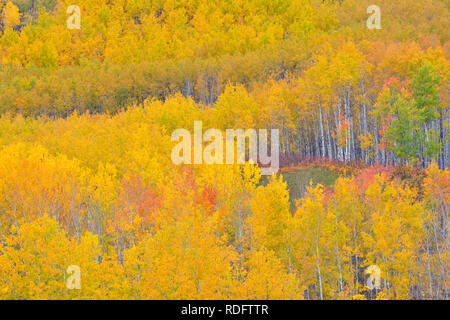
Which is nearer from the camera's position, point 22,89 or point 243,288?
point 243,288

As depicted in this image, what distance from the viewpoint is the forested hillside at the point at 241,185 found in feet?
94.1

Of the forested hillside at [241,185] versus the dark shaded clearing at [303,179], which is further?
the dark shaded clearing at [303,179]

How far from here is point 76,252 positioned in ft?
93.1

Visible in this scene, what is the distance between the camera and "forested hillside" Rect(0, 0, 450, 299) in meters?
28.7

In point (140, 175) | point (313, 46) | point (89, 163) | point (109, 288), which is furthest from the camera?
point (313, 46)

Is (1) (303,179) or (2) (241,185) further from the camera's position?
(1) (303,179)

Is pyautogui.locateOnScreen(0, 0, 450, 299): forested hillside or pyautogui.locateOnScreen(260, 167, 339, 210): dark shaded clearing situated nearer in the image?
pyautogui.locateOnScreen(0, 0, 450, 299): forested hillside

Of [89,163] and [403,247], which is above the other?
[89,163]

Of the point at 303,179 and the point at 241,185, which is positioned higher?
the point at 303,179

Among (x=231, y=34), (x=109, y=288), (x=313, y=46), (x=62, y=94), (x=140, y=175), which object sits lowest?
(x=109, y=288)

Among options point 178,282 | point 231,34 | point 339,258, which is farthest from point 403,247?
point 231,34

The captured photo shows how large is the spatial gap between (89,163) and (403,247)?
32128 mm

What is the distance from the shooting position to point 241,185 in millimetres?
39406
